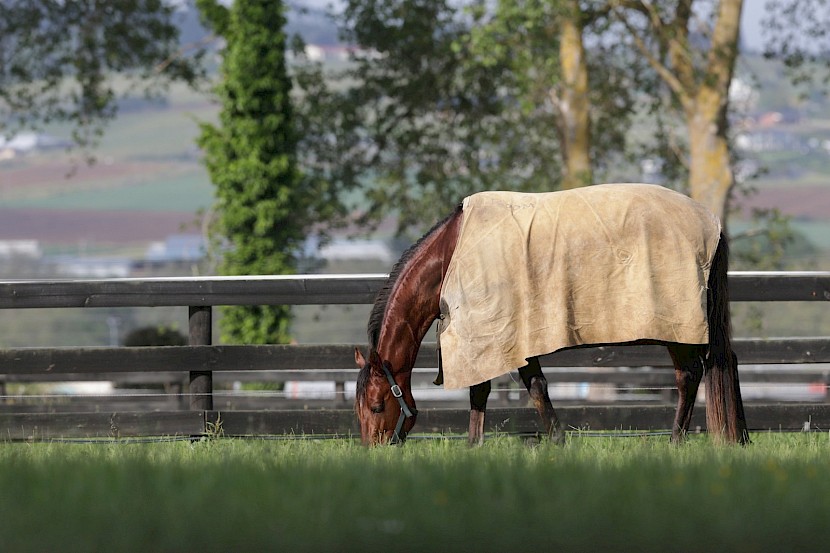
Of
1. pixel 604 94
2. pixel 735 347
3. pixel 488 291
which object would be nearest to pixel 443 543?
pixel 488 291

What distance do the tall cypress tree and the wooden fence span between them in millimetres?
12016

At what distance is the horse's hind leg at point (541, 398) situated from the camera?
6625mm

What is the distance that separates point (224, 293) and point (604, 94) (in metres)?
17.3

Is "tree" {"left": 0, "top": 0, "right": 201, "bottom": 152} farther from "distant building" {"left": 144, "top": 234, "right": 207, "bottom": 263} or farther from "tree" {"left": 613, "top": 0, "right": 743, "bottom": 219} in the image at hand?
"distant building" {"left": 144, "top": 234, "right": 207, "bottom": 263}

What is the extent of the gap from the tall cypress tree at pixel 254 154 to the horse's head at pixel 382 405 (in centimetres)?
1327

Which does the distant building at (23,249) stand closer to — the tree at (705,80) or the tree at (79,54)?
the tree at (79,54)

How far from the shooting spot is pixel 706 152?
19266 mm

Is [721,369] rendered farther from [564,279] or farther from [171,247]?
[171,247]

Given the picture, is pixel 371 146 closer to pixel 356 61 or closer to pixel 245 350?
pixel 356 61

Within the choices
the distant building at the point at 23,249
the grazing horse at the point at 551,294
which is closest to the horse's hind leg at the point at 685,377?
the grazing horse at the point at 551,294

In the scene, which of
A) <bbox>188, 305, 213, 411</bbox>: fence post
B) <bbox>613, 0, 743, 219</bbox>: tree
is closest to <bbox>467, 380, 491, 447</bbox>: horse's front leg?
<bbox>188, 305, 213, 411</bbox>: fence post

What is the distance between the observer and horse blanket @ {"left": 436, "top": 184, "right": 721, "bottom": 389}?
6.53 meters

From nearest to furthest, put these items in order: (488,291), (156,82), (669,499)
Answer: (669,499) → (488,291) → (156,82)

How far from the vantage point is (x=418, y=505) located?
3.90 meters
